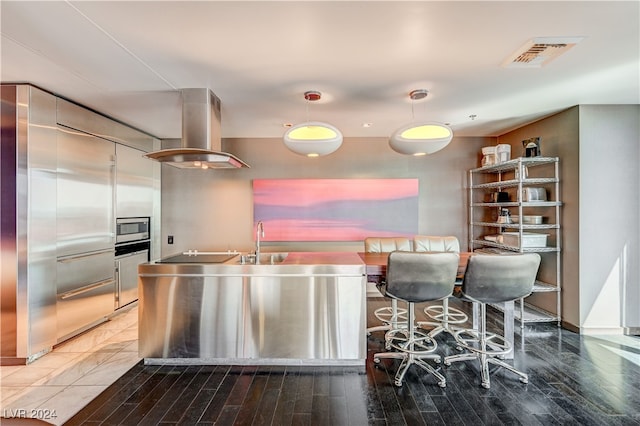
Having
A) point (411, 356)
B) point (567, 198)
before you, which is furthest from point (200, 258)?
point (567, 198)

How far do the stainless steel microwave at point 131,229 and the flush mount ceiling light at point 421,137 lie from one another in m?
3.60

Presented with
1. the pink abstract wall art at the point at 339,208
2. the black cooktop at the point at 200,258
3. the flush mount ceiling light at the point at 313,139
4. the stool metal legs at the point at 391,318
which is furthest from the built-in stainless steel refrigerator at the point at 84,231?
the stool metal legs at the point at 391,318

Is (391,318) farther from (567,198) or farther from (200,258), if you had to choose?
(567,198)

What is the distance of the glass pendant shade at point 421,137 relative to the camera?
2.49 meters

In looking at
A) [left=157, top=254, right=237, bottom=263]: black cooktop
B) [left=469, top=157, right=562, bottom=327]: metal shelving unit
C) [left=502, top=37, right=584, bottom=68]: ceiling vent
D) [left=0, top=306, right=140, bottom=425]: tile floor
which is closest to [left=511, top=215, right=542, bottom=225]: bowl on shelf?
[left=469, top=157, right=562, bottom=327]: metal shelving unit

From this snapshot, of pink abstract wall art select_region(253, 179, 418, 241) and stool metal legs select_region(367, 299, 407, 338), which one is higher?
pink abstract wall art select_region(253, 179, 418, 241)

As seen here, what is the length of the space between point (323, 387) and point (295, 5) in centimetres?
262

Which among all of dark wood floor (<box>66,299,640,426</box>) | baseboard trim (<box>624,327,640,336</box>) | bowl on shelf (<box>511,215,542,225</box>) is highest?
bowl on shelf (<box>511,215,542,225</box>)

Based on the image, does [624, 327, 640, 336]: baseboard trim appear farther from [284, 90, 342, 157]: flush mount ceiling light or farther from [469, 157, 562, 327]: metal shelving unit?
[284, 90, 342, 157]: flush mount ceiling light

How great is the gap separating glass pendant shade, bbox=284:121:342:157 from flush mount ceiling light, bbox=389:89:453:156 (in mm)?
489

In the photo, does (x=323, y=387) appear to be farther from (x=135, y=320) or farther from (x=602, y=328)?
(x=602, y=328)

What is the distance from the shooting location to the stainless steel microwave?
4.02m

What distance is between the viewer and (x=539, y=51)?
225cm

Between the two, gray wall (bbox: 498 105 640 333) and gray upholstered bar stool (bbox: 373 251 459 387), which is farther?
gray wall (bbox: 498 105 640 333)
